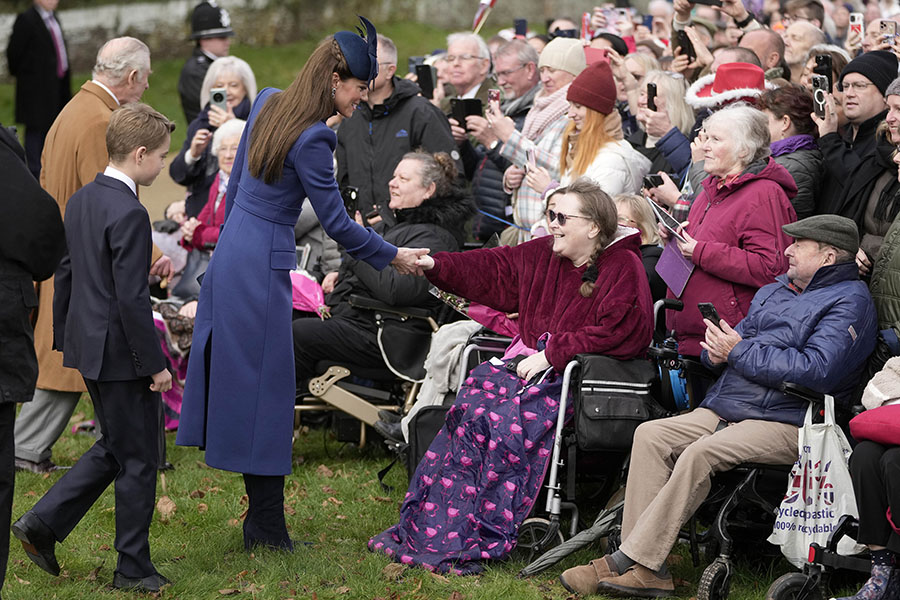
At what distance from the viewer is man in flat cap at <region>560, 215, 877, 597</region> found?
4.94 metres

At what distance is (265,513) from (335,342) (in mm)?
1860

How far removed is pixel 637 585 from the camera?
4.95 m

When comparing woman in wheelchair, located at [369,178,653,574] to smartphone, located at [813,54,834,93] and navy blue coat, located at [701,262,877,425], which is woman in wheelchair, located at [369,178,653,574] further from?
smartphone, located at [813,54,834,93]

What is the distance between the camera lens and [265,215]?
5.11 metres

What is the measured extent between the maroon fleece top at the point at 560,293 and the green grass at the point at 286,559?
38.4 inches

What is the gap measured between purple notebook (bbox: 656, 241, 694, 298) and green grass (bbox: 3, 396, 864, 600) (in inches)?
48.7

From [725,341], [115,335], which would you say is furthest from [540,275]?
[115,335]

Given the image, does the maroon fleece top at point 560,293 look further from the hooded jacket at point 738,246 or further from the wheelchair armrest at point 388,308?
the wheelchair armrest at point 388,308

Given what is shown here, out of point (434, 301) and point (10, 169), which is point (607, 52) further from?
point (10, 169)

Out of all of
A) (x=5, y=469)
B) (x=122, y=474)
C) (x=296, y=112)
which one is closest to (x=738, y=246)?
(x=296, y=112)

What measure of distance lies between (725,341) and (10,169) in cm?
291

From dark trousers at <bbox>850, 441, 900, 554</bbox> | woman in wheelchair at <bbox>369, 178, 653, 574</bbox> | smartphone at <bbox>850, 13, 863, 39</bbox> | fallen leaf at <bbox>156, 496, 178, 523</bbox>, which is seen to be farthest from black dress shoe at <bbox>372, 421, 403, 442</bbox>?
smartphone at <bbox>850, 13, 863, 39</bbox>

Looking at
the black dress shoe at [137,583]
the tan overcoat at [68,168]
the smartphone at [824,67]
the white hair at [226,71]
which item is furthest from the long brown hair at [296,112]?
the white hair at [226,71]

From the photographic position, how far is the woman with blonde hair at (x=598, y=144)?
6.81m
